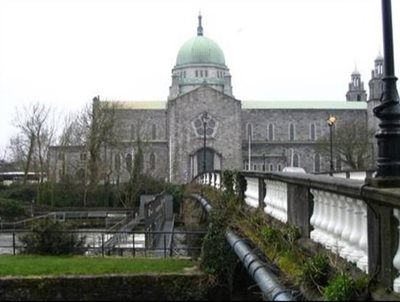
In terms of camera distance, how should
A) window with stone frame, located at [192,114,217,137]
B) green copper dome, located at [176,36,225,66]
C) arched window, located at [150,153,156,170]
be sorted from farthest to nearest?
1. green copper dome, located at [176,36,225,66]
2. arched window, located at [150,153,156,170]
3. window with stone frame, located at [192,114,217,137]

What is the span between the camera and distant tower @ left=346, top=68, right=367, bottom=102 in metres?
135

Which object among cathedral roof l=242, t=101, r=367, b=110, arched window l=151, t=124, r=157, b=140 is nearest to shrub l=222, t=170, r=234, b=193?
arched window l=151, t=124, r=157, b=140

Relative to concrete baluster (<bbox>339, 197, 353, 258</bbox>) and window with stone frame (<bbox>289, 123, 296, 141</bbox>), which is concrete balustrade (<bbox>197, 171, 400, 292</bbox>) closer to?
concrete baluster (<bbox>339, 197, 353, 258</bbox>)

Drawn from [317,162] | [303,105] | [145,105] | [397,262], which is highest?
[145,105]

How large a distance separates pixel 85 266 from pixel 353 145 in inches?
2853

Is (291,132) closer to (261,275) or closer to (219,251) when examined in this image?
(219,251)

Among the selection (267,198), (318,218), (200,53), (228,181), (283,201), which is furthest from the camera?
(200,53)

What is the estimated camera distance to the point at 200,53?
12188cm

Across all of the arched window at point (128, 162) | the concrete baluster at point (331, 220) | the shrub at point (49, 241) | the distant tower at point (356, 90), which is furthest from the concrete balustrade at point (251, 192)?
the distant tower at point (356, 90)

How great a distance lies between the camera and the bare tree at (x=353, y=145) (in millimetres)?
87850

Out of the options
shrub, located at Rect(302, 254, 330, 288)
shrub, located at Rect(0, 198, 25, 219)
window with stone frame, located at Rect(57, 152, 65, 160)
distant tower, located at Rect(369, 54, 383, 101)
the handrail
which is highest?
distant tower, located at Rect(369, 54, 383, 101)

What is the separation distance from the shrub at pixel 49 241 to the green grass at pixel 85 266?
87.2 inches

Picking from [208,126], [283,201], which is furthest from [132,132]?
[283,201]

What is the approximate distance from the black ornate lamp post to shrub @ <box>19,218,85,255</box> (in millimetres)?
21115
